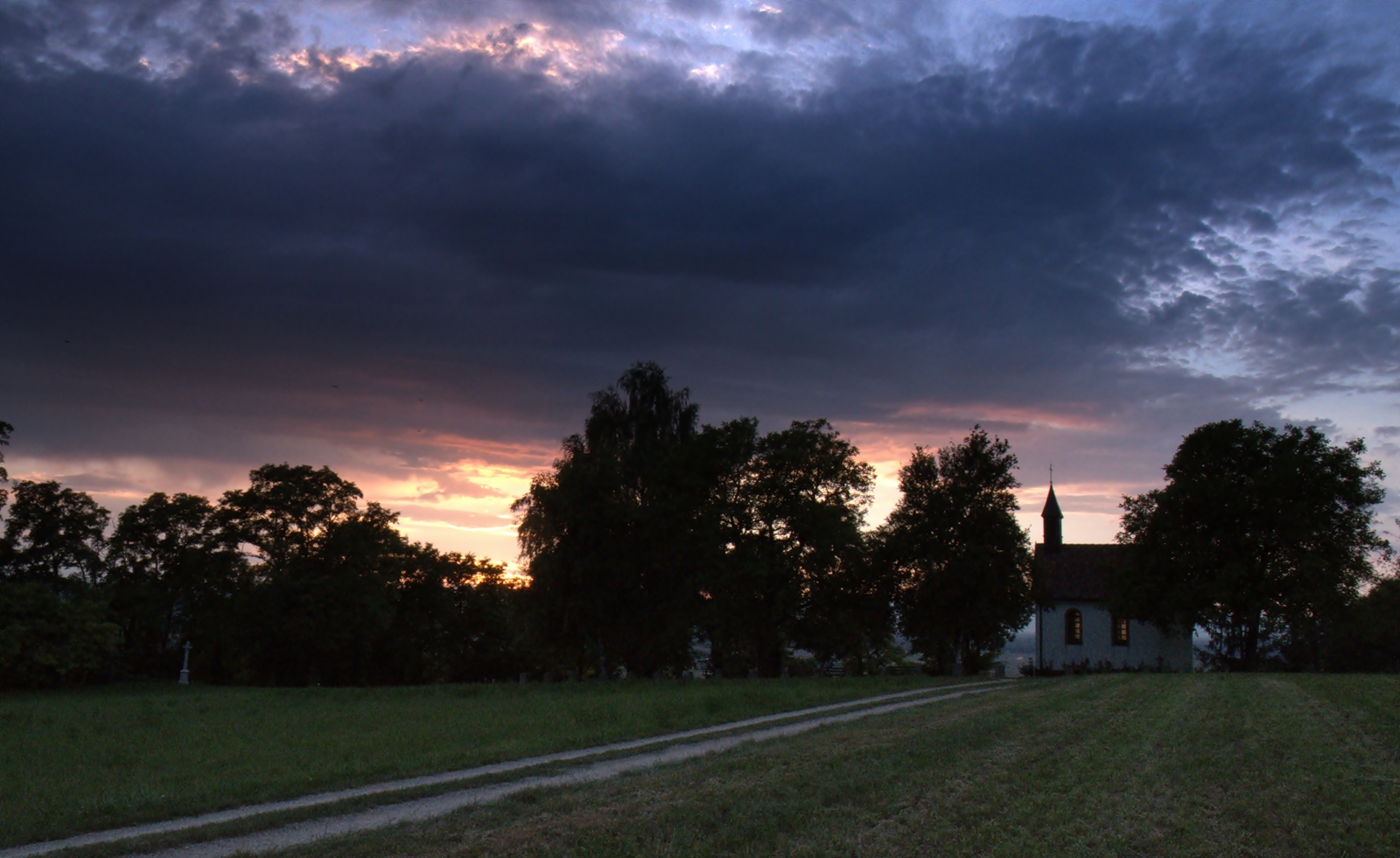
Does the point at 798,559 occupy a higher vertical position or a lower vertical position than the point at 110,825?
higher

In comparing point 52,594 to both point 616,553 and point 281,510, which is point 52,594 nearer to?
point 281,510

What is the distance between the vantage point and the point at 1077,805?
9.78 metres

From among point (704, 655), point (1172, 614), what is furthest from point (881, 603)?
point (1172, 614)

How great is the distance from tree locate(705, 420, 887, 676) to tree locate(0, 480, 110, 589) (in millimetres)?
32782

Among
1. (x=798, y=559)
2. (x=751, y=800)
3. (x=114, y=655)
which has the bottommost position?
(x=114, y=655)

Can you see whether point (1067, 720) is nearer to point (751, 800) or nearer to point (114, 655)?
point (751, 800)

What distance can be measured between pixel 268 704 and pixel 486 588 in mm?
35472

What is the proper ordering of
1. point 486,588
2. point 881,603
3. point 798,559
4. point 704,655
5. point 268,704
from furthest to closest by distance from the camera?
1. point 486,588
2. point 704,655
3. point 881,603
4. point 798,559
5. point 268,704

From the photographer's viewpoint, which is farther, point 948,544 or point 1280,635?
point 1280,635

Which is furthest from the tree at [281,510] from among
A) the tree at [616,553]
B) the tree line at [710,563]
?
the tree at [616,553]

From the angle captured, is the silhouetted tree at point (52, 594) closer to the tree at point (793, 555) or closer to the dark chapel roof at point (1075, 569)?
the tree at point (793, 555)

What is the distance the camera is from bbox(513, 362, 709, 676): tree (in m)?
40.2

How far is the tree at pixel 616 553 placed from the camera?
1582 inches

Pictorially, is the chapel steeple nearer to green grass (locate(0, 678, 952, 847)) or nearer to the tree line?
the tree line
